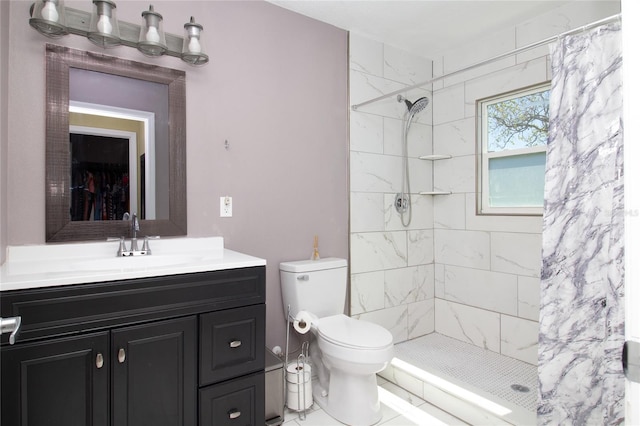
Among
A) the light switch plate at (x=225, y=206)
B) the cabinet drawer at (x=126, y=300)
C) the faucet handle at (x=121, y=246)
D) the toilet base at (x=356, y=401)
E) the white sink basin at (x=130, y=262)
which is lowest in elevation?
the toilet base at (x=356, y=401)

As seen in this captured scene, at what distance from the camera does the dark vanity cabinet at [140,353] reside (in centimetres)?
125

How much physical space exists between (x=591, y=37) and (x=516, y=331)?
6.43 ft

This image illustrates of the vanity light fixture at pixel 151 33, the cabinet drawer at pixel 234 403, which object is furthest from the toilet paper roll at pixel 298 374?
the vanity light fixture at pixel 151 33

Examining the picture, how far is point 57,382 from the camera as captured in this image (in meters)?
1.29

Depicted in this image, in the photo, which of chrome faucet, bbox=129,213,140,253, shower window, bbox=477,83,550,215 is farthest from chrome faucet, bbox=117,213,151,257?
shower window, bbox=477,83,550,215

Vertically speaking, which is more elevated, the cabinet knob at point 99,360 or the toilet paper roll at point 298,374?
the cabinet knob at point 99,360

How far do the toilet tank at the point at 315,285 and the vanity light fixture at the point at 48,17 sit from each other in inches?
65.6

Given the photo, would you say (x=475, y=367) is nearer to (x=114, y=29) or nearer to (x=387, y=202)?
(x=387, y=202)

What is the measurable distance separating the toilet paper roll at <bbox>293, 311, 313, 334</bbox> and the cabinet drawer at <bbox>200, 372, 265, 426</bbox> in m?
0.50

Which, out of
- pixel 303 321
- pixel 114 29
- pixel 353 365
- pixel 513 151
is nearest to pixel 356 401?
pixel 353 365

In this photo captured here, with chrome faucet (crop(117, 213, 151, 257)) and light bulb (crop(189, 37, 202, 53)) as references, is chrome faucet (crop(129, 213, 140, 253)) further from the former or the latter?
light bulb (crop(189, 37, 202, 53))

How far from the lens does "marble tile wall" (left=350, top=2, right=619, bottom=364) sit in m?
2.66

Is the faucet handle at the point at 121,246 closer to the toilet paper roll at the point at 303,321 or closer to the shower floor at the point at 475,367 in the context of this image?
the toilet paper roll at the point at 303,321

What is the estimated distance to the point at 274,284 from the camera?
2.39 metres
